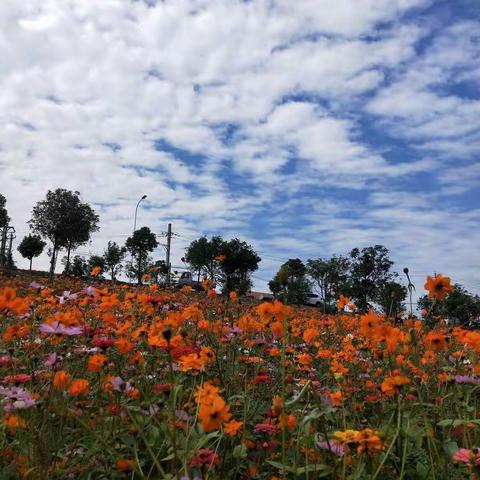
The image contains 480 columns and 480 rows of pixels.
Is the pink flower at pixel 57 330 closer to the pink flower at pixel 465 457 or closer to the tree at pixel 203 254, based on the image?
the pink flower at pixel 465 457

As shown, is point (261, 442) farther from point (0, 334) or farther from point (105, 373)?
point (0, 334)

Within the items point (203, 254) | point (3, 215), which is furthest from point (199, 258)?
point (3, 215)

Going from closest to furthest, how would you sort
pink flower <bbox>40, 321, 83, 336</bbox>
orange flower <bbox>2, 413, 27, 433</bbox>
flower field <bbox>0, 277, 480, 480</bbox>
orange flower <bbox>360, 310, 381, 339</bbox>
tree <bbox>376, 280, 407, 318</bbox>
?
flower field <bbox>0, 277, 480, 480</bbox> → orange flower <bbox>2, 413, 27, 433</bbox> → pink flower <bbox>40, 321, 83, 336</bbox> → orange flower <bbox>360, 310, 381, 339</bbox> → tree <bbox>376, 280, 407, 318</bbox>

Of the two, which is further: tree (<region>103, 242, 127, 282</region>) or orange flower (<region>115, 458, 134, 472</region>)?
tree (<region>103, 242, 127, 282</region>)

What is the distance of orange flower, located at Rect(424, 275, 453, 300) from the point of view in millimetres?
2416

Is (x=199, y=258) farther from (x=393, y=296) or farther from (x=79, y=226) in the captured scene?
(x=393, y=296)

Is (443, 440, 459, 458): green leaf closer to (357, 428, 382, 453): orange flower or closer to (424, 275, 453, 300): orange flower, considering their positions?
(357, 428, 382, 453): orange flower

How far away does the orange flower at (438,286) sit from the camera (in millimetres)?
2416

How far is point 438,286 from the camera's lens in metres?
2.44

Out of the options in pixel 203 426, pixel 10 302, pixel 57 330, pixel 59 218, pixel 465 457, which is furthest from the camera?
pixel 59 218

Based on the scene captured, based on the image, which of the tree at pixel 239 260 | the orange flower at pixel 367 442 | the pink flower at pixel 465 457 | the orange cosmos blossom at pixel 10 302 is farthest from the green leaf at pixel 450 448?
the tree at pixel 239 260

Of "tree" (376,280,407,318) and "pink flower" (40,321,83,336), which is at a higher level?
"tree" (376,280,407,318)

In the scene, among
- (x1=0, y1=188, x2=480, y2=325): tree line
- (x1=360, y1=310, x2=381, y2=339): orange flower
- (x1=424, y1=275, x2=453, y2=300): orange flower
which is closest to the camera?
(x1=360, y1=310, x2=381, y2=339): orange flower

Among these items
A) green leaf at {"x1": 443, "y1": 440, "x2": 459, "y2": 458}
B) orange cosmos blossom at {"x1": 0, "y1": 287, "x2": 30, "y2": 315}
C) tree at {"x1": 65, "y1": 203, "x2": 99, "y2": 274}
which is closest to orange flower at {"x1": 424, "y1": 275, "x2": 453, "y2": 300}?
green leaf at {"x1": 443, "y1": 440, "x2": 459, "y2": 458}
